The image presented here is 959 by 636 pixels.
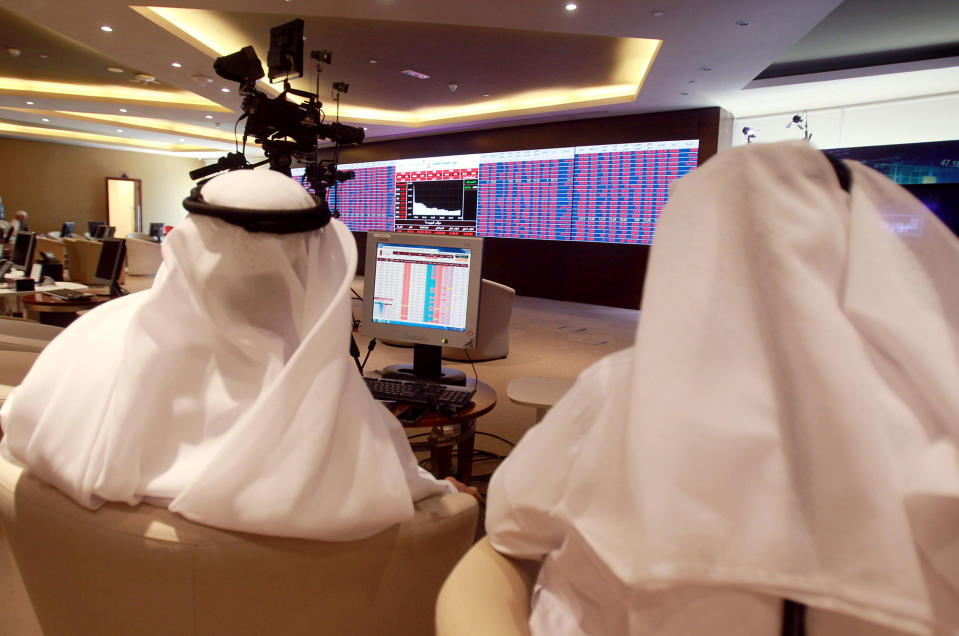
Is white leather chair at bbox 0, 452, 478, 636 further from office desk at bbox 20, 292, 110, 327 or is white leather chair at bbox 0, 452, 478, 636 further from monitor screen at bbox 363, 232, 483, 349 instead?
office desk at bbox 20, 292, 110, 327

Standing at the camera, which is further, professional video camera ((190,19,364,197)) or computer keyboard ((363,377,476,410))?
professional video camera ((190,19,364,197))

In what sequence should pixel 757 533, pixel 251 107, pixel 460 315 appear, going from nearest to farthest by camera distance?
pixel 757 533
pixel 460 315
pixel 251 107

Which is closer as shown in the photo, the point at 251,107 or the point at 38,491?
the point at 38,491

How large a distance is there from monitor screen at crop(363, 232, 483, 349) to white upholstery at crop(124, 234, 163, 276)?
29.3 feet

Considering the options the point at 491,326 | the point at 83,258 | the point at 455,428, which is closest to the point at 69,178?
the point at 83,258

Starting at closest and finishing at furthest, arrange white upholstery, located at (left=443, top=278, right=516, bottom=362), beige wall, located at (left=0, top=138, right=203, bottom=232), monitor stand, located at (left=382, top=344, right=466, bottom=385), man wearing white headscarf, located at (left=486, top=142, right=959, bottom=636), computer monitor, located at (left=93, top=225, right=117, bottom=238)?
man wearing white headscarf, located at (left=486, top=142, right=959, bottom=636)
monitor stand, located at (left=382, top=344, right=466, bottom=385)
white upholstery, located at (left=443, top=278, right=516, bottom=362)
computer monitor, located at (left=93, top=225, right=117, bottom=238)
beige wall, located at (left=0, top=138, right=203, bottom=232)

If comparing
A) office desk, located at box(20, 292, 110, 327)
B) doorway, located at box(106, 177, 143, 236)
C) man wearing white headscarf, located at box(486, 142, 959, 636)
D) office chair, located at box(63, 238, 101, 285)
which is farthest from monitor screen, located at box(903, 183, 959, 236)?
doorway, located at box(106, 177, 143, 236)

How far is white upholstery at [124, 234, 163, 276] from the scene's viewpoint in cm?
959

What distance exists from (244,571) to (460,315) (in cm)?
Answer: 134

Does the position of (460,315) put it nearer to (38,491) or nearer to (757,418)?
(38,491)

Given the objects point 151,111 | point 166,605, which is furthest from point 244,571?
point 151,111

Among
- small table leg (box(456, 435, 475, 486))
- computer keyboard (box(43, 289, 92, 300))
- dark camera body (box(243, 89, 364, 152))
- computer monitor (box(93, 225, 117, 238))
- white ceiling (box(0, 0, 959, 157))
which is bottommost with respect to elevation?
small table leg (box(456, 435, 475, 486))

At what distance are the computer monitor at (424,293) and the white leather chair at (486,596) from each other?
1.15m

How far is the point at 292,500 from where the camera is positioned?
74 centimetres
